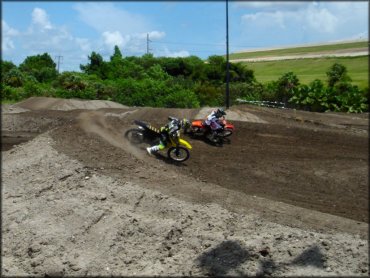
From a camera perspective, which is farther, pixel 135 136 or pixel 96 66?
pixel 96 66

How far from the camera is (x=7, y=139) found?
1478 centimetres

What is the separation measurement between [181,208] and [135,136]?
5334mm

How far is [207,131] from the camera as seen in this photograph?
47.0 feet

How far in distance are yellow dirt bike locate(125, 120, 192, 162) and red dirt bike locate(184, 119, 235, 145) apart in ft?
5.31

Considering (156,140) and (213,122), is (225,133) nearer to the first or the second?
(213,122)

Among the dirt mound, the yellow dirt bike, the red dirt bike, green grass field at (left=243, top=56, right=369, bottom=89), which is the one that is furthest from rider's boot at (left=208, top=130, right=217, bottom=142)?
the dirt mound

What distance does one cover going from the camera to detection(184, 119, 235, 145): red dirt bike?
1427 centimetres

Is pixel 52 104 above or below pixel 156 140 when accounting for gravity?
above

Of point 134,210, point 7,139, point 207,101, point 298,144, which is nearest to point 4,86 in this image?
point 207,101

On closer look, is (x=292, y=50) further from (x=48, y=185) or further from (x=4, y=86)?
(x=4, y=86)

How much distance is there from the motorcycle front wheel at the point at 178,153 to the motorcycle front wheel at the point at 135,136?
1231 millimetres

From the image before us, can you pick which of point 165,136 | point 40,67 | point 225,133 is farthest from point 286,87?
point 40,67

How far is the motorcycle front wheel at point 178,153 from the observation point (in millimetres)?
12141

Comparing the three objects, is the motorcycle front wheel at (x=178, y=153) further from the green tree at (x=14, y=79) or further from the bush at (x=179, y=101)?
the green tree at (x=14, y=79)
